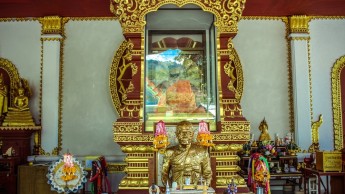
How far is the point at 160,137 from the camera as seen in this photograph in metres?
5.65

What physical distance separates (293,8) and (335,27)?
4.39 feet

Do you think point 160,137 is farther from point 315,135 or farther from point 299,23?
point 299,23

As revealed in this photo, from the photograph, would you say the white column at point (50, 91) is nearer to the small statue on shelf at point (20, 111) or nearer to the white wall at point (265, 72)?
the small statue on shelf at point (20, 111)

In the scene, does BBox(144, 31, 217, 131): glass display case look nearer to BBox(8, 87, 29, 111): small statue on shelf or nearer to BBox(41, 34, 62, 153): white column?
BBox(41, 34, 62, 153): white column

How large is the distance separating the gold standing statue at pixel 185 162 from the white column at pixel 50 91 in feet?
13.0

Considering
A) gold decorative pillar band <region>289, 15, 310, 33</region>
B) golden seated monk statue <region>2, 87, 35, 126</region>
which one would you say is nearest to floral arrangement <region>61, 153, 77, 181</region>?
golden seated monk statue <region>2, 87, 35, 126</region>

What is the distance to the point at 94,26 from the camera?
30.5 ft

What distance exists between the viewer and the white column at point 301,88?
8.98 m

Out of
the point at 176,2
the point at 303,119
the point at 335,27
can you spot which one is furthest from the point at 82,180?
the point at 335,27

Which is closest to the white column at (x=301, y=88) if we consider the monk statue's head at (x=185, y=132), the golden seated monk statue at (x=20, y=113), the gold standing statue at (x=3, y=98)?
the monk statue's head at (x=185, y=132)

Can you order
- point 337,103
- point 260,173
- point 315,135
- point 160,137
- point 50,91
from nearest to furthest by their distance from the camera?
point 160,137 → point 260,173 → point 50,91 → point 315,135 → point 337,103

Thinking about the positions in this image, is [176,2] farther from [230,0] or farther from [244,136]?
[244,136]

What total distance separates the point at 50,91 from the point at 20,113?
784mm

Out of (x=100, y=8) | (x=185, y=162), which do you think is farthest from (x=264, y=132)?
(x=100, y=8)
